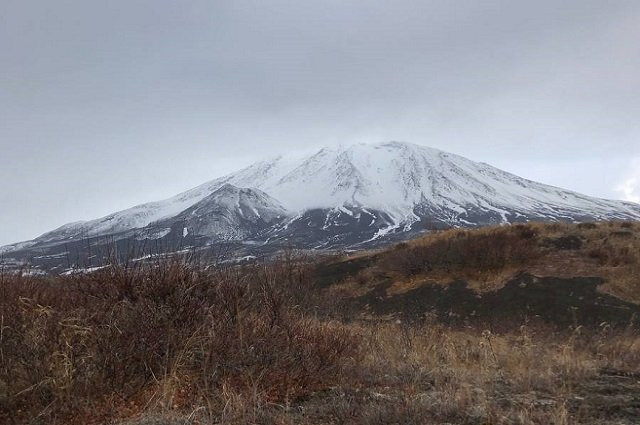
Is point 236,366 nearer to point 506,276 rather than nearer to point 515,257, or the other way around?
point 506,276

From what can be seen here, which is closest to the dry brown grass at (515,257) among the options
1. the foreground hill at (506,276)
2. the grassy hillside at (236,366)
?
the foreground hill at (506,276)

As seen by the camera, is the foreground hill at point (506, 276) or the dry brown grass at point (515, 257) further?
the dry brown grass at point (515, 257)

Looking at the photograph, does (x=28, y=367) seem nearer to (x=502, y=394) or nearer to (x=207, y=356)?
(x=207, y=356)

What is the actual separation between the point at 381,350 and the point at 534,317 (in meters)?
15.7

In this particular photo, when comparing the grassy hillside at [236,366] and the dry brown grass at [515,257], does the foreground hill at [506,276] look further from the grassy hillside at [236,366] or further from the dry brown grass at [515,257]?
the grassy hillside at [236,366]

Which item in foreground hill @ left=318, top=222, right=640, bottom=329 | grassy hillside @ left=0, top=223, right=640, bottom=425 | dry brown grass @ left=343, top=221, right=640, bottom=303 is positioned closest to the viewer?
grassy hillside @ left=0, top=223, right=640, bottom=425

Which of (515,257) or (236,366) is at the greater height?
(236,366)

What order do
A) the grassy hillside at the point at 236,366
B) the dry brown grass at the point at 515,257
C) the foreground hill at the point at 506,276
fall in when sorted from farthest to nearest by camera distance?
the dry brown grass at the point at 515,257, the foreground hill at the point at 506,276, the grassy hillside at the point at 236,366

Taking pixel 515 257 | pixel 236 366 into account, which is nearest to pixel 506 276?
pixel 515 257

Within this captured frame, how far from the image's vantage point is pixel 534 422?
4027mm

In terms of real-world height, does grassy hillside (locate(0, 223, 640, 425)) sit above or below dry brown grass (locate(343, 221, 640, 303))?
above

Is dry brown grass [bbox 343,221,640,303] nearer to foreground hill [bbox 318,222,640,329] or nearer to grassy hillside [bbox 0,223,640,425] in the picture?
foreground hill [bbox 318,222,640,329]

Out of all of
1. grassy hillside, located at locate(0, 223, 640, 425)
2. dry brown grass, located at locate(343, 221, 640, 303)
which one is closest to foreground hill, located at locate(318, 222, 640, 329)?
dry brown grass, located at locate(343, 221, 640, 303)

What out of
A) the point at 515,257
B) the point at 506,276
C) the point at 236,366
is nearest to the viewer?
the point at 236,366
